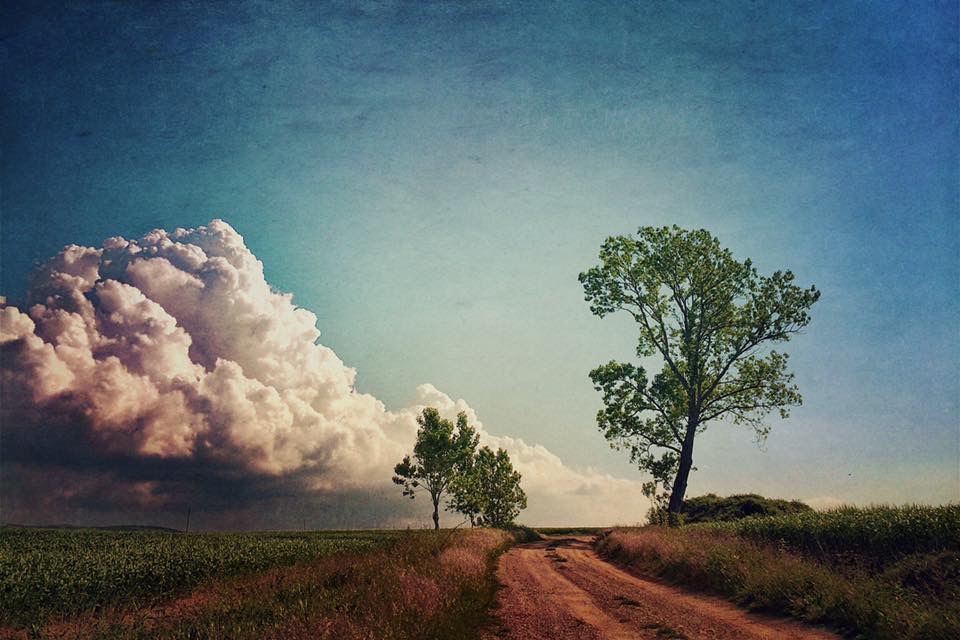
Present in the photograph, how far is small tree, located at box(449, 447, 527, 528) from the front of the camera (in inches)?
2451

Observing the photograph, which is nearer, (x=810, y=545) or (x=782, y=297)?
(x=810, y=545)

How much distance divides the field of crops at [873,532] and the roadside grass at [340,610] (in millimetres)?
10087

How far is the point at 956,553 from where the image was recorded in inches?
446

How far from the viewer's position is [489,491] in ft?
213

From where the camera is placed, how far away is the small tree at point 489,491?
62.2m

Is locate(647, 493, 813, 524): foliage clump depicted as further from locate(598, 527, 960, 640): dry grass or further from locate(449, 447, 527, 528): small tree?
locate(449, 447, 527, 528): small tree

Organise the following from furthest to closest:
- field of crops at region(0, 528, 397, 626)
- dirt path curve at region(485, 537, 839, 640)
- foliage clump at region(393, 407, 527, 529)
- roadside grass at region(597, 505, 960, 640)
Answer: foliage clump at region(393, 407, 527, 529) < field of crops at region(0, 528, 397, 626) < dirt path curve at region(485, 537, 839, 640) < roadside grass at region(597, 505, 960, 640)

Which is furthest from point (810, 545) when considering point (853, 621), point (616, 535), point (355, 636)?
point (355, 636)

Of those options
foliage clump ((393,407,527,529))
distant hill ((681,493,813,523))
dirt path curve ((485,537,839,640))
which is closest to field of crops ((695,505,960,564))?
dirt path curve ((485,537,839,640))

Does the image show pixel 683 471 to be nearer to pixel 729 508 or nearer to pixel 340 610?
pixel 729 508

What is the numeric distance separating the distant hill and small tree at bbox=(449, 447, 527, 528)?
30411 millimetres

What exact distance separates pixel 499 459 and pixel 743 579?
55262mm

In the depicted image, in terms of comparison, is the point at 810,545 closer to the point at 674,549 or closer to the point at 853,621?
the point at 674,549

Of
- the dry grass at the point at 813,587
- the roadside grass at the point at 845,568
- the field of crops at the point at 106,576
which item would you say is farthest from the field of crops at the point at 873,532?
the field of crops at the point at 106,576
